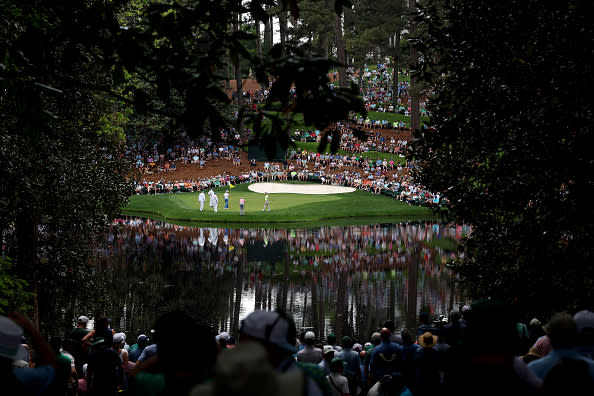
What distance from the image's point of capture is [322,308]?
950 inches

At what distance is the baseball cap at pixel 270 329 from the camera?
3.55 metres

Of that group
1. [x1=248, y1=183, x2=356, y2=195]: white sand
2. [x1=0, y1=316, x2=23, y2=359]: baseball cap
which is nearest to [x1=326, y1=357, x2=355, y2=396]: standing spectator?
[x1=0, y1=316, x2=23, y2=359]: baseball cap

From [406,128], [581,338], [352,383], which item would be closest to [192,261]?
[352,383]

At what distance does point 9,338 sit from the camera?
11.5ft

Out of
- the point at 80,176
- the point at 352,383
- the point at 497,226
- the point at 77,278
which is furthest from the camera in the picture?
the point at 77,278

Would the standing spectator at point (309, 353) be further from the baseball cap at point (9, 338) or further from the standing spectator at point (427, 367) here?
the baseball cap at point (9, 338)

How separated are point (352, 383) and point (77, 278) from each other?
1124 cm

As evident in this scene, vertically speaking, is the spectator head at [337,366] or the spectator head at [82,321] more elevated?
the spectator head at [337,366]

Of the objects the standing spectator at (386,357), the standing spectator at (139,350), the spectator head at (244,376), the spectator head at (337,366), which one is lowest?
the standing spectator at (139,350)

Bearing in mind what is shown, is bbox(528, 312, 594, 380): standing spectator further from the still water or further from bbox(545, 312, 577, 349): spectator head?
the still water

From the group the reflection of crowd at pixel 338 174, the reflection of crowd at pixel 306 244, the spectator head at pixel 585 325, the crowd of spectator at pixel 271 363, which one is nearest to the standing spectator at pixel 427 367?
the spectator head at pixel 585 325

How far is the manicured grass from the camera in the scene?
46.3m

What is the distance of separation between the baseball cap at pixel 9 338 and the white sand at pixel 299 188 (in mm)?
54269

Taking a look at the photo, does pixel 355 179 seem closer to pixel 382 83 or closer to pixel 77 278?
pixel 382 83
